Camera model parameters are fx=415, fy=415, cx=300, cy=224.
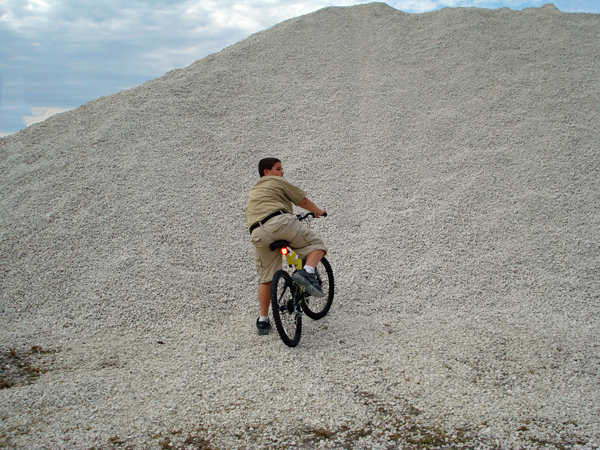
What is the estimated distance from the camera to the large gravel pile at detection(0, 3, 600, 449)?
129 inches

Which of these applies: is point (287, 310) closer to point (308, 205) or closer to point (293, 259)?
point (293, 259)

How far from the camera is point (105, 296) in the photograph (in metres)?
5.68

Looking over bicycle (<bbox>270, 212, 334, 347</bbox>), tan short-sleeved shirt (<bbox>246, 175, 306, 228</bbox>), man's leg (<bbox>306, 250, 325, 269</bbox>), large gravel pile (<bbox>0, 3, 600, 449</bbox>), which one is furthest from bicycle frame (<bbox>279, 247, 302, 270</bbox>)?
large gravel pile (<bbox>0, 3, 600, 449</bbox>)

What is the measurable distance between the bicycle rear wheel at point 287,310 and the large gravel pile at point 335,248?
177 millimetres

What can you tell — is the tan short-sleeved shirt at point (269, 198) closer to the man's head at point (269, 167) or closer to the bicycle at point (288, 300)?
the man's head at point (269, 167)

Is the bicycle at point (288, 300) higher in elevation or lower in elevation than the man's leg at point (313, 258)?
lower

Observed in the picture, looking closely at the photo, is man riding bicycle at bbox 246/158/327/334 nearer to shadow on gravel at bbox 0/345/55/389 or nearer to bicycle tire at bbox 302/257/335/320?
bicycle tire at bbox 302/257/335/320

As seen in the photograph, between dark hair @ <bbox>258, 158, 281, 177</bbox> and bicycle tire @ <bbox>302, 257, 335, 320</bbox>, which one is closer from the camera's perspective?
dark hair @ <bbox>258, 158, 281, 177</bbox>

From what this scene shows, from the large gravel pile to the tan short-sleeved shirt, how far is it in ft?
4.65

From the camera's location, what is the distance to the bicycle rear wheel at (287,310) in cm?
420

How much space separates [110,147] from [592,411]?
9.26 metres

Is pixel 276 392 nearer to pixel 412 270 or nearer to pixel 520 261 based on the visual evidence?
pixel 412 270

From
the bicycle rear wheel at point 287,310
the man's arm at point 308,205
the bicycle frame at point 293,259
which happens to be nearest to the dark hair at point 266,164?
the man's arm at point 308,205

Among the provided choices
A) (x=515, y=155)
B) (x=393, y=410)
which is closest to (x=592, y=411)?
(x=393, y=410)
